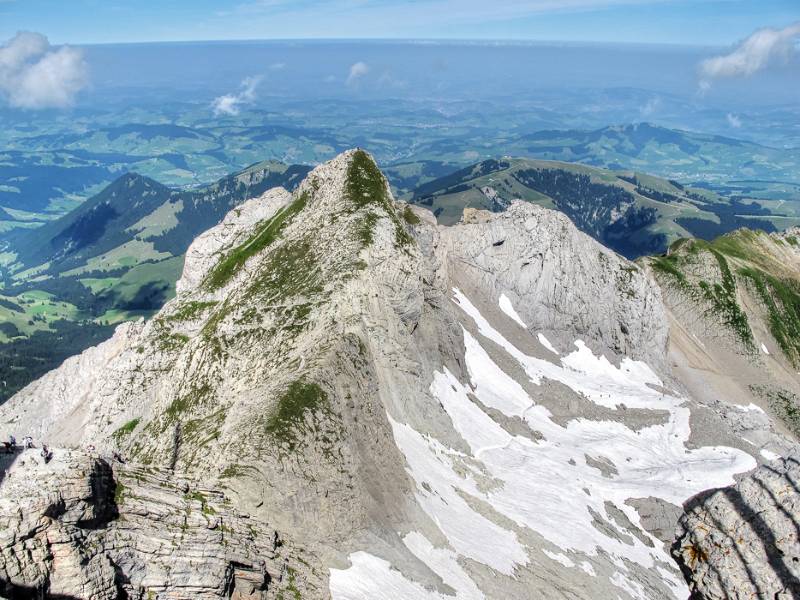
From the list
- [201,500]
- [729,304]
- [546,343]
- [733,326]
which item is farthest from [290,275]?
[729,304]

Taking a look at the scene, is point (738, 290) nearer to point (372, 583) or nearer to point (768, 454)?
point (768, 454)

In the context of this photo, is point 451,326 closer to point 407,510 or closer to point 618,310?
point 407,510

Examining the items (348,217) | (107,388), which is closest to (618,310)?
(348,217)

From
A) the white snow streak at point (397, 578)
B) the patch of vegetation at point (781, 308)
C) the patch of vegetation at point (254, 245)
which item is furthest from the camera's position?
the patch of vegetation at point (781, 308)

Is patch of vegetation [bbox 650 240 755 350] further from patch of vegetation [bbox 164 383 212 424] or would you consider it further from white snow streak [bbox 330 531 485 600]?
patch of vegetation [bbox 164 383 212 424]

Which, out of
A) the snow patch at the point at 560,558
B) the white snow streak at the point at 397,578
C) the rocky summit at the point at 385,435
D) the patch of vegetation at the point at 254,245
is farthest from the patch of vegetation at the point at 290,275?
the snow patch at the point at 560,558

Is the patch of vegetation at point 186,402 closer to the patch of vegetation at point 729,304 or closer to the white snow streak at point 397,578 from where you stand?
the white snow streak at point 397,578

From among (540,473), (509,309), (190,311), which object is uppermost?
(190,311)
